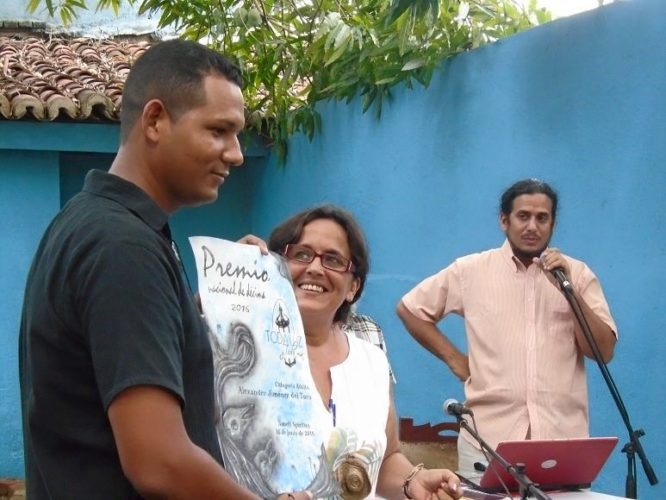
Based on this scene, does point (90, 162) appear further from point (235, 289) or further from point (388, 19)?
point (235, 289)

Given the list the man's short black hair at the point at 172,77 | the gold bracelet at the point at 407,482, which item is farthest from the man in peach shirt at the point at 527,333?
the man's short black hair at the point at 172,77

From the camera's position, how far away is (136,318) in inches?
73.1

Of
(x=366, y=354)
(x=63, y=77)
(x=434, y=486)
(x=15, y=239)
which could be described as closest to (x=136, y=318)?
(x=434, y=486)

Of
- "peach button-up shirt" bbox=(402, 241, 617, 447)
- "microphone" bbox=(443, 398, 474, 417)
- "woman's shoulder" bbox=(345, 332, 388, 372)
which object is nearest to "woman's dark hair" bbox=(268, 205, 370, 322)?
"woman's shoulder" bbox=(345, 332, 388, 372)

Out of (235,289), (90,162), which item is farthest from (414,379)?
(235,289)

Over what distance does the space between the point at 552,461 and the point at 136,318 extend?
2043mm

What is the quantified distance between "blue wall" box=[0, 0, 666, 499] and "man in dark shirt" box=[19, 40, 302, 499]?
3259 mm

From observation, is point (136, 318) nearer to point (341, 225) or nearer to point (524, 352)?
point (341, 225)

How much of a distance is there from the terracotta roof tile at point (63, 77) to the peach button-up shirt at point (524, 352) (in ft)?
12.6

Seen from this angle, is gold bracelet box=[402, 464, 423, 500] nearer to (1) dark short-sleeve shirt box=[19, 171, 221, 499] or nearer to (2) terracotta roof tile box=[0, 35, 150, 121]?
(1) dark short-sleeve shirt box=[19, 171, 221, 499]

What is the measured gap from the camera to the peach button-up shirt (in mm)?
4652

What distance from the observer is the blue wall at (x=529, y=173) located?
5.02m

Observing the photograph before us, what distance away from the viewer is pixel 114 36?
1168 cm

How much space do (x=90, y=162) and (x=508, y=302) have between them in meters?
5.51
